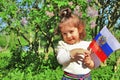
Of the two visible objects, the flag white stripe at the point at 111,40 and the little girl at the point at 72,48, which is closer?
the flag white stripe at the point at 111,40

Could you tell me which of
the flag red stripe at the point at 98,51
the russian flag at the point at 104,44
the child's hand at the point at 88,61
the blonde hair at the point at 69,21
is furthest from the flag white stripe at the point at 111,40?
the blonde hair at the point at 69,21

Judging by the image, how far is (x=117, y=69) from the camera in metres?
10.6

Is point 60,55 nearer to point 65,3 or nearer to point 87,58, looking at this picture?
point 87,58

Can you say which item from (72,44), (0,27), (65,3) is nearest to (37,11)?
(65,3)

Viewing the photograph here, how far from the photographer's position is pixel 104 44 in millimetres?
4090

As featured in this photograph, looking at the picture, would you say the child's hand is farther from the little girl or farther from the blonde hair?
the blonde hair

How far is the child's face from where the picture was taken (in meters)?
4.29

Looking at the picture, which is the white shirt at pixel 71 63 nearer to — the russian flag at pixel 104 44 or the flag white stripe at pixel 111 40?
the russian flag at pixel 104 44

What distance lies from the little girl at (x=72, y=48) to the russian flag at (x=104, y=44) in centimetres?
12

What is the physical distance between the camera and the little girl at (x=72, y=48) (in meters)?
4.25

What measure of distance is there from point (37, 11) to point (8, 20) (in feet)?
3.98

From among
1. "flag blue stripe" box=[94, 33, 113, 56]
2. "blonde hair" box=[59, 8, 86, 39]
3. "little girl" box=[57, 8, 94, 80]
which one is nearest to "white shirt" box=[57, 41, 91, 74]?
"little girl" box=[57, 8, 94, 80]

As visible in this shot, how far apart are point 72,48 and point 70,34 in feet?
0.55

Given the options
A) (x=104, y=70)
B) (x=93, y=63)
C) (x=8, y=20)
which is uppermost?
(x=8, y=20)
